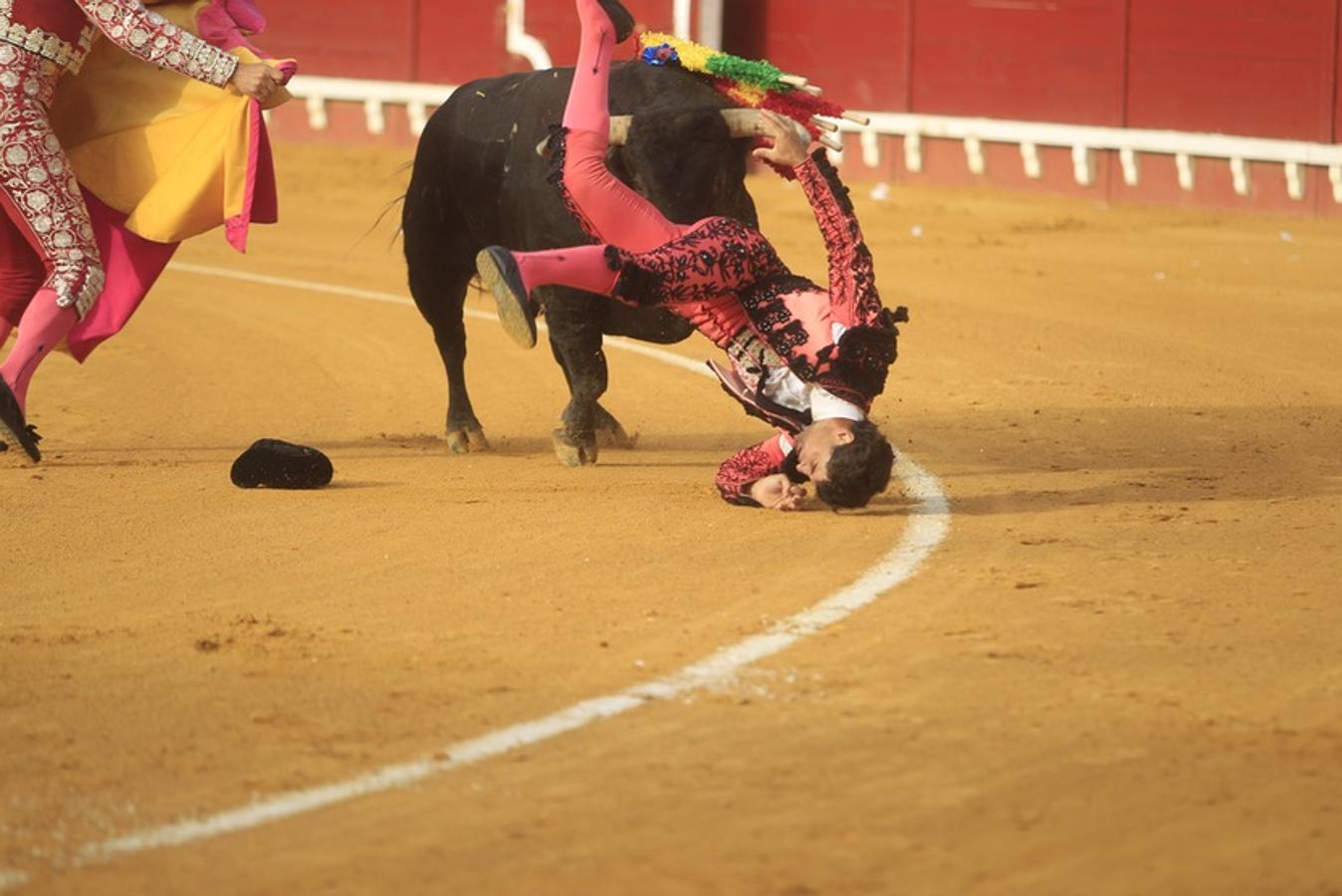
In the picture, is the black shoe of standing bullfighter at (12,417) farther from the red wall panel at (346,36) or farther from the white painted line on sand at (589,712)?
the red wall panel at (346,36)

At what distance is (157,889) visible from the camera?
9.14 ft

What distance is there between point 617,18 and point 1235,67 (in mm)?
7740

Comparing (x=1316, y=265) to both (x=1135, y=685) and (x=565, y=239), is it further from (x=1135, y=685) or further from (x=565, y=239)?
(x=1135, y=685)

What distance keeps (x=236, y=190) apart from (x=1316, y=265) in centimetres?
589

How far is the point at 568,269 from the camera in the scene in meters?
4.84

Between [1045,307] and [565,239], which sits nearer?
[565,239]

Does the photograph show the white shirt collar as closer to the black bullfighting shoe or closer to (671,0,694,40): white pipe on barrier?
the black bullfighting shoe

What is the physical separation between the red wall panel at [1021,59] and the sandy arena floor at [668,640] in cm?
533

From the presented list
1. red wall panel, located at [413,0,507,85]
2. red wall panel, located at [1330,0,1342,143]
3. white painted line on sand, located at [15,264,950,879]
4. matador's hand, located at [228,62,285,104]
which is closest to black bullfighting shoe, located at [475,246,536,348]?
white painted line on sand, located at [15,264,950,879]

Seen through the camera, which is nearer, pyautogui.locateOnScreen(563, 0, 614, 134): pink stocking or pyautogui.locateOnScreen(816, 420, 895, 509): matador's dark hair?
pyautogui.locateOnScreen(816, 420, 895, 509): matador's dark hair

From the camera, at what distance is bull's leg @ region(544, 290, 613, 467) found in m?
5.64

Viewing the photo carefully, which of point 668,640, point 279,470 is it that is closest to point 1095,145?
point 279,470

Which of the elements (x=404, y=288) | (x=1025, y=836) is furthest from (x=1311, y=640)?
(x=404, y=288)

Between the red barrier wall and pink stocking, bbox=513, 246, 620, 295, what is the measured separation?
7254 millimetres
